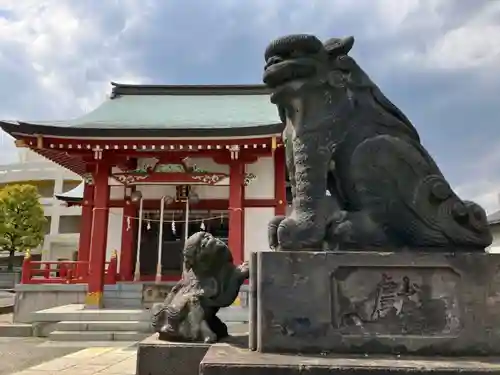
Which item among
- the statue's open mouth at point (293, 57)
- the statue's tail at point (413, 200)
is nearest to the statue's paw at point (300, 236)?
the statue's tail at point (413, 200)

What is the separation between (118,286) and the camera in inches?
524

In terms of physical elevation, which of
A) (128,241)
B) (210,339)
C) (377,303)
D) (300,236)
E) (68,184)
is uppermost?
(68,184)

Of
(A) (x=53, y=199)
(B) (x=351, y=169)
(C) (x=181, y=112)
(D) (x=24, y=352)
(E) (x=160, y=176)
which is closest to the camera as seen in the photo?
(B) (x=351, y=169)

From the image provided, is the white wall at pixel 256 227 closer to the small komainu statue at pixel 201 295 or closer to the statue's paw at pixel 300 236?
the small komainu statue at pixel 201 295

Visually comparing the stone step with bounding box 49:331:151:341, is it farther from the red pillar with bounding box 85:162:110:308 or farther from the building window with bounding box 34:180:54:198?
the building window with bounding box 34:180:54:198

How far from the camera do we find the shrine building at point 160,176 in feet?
39.9

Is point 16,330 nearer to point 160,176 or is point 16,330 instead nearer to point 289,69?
point 160,176

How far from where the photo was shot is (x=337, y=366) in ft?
9.18

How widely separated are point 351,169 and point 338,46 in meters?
1.03

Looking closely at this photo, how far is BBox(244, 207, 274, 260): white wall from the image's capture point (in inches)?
536

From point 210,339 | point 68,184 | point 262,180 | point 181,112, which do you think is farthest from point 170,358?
point 68,184

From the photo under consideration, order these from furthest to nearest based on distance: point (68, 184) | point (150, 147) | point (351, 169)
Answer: point (68, 184) → point (150, 147) → point (351, 169)

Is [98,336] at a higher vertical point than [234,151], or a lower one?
lower

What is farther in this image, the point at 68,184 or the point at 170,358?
the point at 68,184
